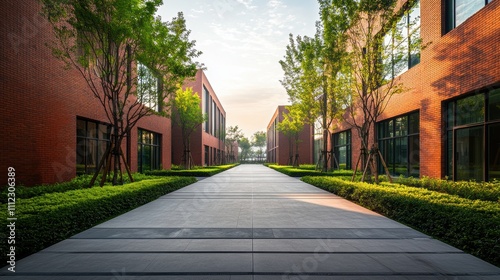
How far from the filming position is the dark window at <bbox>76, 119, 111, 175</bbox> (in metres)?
12.6

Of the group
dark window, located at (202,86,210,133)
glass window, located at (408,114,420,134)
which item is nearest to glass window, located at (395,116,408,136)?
glass window, located at (408,114,420,134)

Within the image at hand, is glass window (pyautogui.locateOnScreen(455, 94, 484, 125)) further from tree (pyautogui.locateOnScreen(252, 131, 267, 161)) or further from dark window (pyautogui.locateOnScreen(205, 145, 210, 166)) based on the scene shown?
tree (pyautogui.locateOnScreen(252, 131, 267, 161))

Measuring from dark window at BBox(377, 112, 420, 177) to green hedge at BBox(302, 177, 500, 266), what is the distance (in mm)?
6972

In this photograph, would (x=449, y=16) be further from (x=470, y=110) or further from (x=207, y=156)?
(x=207, y=156)

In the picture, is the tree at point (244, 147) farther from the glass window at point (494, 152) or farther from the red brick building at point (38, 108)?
the glass window at point (494, 152)

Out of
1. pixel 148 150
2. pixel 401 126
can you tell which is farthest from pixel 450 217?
pixel 148 150

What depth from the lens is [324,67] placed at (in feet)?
58.0

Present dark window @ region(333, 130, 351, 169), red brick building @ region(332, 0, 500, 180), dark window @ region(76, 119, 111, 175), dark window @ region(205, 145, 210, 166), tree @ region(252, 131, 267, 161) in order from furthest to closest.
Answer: tree @ region(252, 131, 267, 161) → dark window @ region(205, 145, 210, 166) → dark window @ region(333, 130, 351, 169) → dark window @ region(76, 119, 111, 175) → red brick building @ region(332, 0, 500, 180)

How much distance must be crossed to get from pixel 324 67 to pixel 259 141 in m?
82.9

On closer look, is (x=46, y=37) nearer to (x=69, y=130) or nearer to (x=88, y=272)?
(x=69, y=130)

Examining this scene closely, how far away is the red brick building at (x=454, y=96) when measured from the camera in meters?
8.93

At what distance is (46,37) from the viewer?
10320 millimetres

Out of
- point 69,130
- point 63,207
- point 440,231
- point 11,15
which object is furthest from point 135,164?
point 440,231

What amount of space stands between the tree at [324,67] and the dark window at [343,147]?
373 cm
